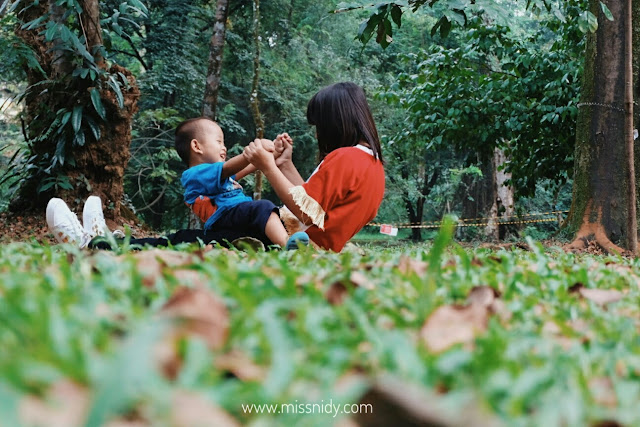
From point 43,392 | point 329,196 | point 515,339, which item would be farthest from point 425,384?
point 329,196

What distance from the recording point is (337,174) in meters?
3.84

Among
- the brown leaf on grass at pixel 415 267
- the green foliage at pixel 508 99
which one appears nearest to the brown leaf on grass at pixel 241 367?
the brown leaf on grass at pixel 415 267

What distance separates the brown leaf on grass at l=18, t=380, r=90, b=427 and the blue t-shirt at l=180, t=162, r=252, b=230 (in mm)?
3608

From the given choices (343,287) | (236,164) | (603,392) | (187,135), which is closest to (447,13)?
(236,164)

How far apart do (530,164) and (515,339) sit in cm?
994

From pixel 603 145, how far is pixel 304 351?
6.53 metres

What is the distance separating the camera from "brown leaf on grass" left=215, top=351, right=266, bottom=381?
763mm

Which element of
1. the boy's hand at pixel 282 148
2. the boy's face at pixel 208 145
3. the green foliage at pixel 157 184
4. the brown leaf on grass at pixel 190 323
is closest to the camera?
the brown leaf on grass at pixel 190 323

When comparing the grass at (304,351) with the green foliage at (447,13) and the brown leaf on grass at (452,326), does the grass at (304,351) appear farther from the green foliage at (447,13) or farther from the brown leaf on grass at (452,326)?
the green foliage at (447,13)

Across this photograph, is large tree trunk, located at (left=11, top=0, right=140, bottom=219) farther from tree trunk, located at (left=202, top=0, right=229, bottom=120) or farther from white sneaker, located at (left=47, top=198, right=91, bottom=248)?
tree trunk, located at (left=202, top=0, right=229, bottom=120)

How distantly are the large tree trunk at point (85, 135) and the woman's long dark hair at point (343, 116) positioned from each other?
3.16 metres

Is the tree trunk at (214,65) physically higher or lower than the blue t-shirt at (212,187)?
higher

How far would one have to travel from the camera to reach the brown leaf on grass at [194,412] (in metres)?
0.58

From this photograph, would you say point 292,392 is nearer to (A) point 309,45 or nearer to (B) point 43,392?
(B) point 43,392
